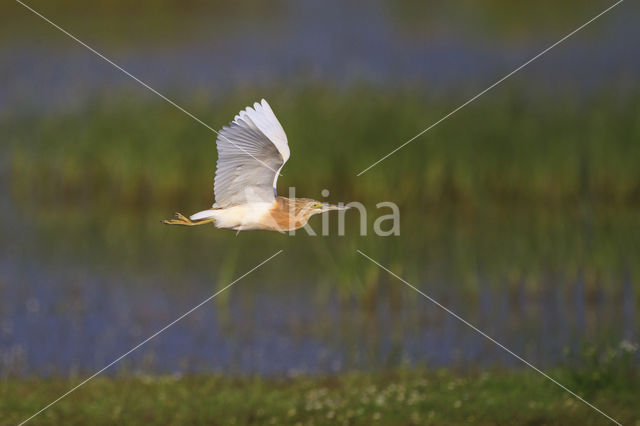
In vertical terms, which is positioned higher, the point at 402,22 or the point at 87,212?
the point at 402,22

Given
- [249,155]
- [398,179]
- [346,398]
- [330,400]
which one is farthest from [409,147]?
[249,155]

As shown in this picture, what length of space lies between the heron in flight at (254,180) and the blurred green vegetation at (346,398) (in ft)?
12.8

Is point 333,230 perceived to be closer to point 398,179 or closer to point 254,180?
point 398,179

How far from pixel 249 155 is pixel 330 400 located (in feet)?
13.9

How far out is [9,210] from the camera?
50.4 ft

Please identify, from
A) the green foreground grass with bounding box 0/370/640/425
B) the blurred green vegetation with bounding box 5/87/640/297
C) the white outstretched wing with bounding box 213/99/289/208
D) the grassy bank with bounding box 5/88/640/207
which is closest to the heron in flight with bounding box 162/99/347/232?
the white outstretched wing with bounding box 213/99/289/208

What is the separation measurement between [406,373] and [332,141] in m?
4.04

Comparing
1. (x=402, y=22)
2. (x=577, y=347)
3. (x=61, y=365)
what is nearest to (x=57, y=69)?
(x=402, y=22)

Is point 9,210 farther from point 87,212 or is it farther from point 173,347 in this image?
point 173,347

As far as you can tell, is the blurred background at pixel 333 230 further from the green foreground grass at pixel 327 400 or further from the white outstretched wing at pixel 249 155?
the white outstretched wing at pixel 249 155

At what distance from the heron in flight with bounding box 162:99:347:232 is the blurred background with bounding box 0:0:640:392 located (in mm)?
4866

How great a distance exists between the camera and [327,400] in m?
9.19

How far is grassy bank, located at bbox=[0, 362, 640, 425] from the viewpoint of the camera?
8914 millimetres

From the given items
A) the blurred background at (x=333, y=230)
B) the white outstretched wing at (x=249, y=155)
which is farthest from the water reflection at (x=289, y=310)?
the white outstretched wing at (x=249, y=155)
